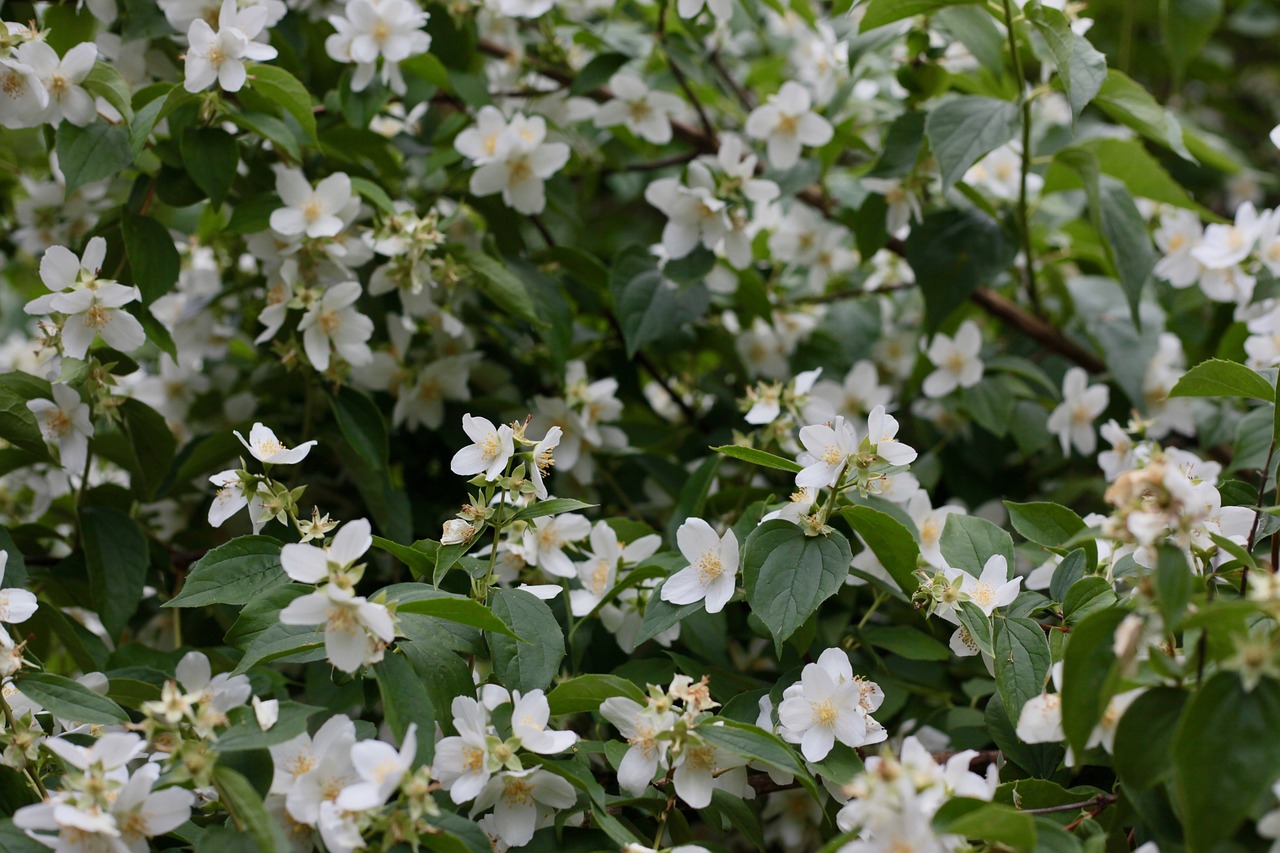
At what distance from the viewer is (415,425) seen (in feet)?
5.40

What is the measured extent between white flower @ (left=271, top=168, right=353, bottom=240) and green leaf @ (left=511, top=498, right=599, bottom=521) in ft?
1.74

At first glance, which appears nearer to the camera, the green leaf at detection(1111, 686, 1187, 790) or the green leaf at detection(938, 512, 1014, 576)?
the green leaf at detection(1111, 686, 1187, 790)

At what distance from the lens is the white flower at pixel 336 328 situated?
1.38 metres

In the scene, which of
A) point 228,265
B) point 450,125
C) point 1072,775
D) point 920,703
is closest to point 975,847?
point 1072,775

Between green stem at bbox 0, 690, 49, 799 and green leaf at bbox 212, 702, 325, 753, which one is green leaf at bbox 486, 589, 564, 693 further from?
green stem at bbox 0, 690, 49, 799

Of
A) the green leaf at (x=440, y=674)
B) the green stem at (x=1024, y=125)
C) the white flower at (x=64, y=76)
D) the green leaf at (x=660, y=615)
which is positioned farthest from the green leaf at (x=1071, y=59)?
the white flower at (x=64, y=76)

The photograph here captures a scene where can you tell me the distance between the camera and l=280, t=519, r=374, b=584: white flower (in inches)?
36.4

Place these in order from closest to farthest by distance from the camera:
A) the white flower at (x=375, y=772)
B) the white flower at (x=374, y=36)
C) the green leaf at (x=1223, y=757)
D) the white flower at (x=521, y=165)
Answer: the green leaf at (x=1223, y=757) < the white flower at (x=375, y=772) < the white flower at (x=374, y=36) < the white flower at (x=521, y=165)

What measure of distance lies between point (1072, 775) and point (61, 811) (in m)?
0.92

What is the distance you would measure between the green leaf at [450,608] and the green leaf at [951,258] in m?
0.97

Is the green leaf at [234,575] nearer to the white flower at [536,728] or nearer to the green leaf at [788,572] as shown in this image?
the white flower at [536,728]

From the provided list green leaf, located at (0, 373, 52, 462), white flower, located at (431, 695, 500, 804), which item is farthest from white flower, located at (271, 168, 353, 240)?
white flower, located at (431, 695, 500, 804)

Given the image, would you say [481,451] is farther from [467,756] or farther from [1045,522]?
[1045,522]

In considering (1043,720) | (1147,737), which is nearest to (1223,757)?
(1147,737)
